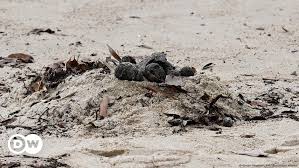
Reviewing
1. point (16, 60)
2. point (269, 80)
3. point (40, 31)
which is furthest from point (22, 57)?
point (269, 80)

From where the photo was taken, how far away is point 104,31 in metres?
6.93

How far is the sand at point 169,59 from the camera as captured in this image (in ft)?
11.8

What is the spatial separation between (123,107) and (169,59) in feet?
6.40

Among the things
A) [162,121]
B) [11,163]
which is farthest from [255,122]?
[11,163]

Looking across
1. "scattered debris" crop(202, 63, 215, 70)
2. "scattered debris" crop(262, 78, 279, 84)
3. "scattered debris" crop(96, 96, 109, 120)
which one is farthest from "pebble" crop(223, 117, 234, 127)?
"scattered debris" crop(202, 63, 215, 70)

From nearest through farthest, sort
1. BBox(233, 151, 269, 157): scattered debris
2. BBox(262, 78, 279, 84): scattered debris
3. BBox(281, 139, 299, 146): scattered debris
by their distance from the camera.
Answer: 1. BBox(233, 151, 269, 157): scattered debris
2. BBox(281, 139, 299, 146): scattered debris
3. BBox(262, 78, 279, 84): scattered debris

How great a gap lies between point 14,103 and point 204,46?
254 centimetres

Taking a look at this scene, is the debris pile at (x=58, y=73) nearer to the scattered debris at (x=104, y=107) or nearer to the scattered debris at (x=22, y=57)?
the scattered debris at (x=104, y=107)

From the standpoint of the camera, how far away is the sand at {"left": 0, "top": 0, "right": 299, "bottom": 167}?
11.8 feet

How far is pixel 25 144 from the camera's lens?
3.75 m

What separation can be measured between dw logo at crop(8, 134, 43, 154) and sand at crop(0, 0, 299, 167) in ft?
0.16

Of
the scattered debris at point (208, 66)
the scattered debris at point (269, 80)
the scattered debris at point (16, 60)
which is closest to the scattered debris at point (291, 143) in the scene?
the scattered debris at point (269, 80)

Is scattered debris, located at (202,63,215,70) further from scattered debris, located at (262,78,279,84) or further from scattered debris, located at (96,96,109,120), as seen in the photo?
scattered debris, located at (96,96,109,120)

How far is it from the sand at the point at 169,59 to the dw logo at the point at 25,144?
0.05m
